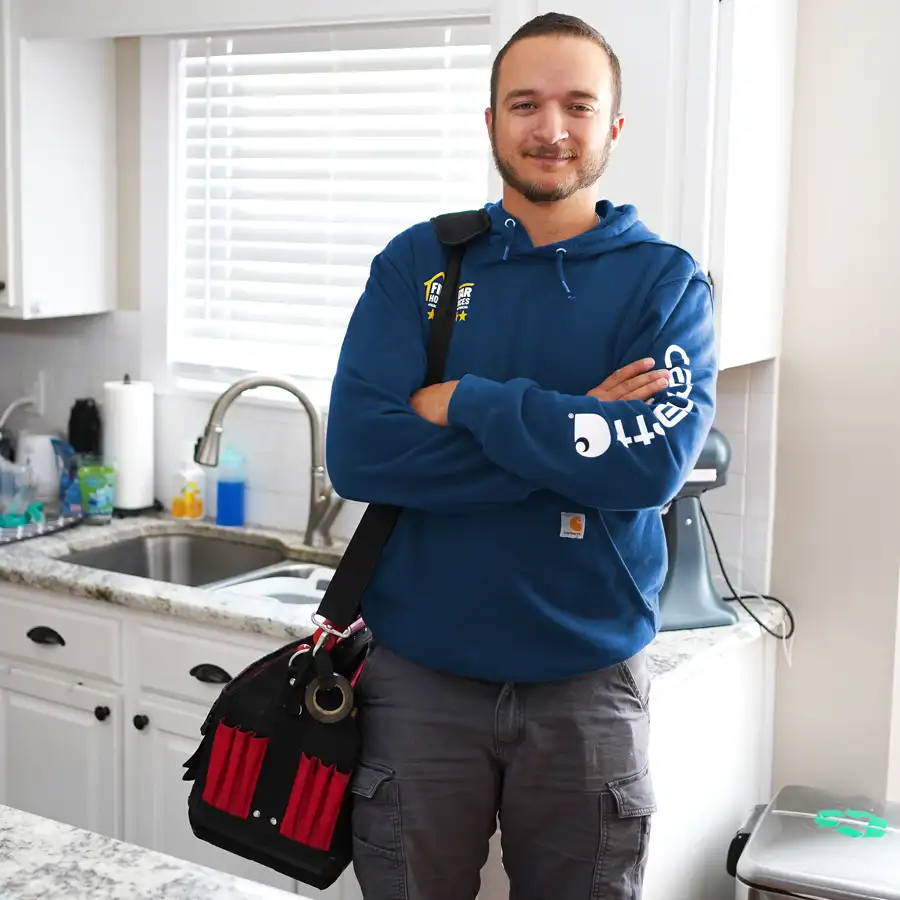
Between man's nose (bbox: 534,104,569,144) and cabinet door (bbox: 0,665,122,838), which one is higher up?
man's nose (bbox: 534,104,569,144)

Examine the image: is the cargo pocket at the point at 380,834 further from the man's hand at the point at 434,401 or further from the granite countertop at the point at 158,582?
the granite countertop at the point at 158,582

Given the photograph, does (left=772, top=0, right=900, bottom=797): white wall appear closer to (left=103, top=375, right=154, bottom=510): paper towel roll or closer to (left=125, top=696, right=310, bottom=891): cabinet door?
(left=125, top=696, right=310, bottom=891): cabinet door

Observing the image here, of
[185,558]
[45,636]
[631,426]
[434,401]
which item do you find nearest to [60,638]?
[45,636]

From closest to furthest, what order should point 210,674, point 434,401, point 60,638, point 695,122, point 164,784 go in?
point 434,401 < point 695,122 < point 210,674 < point 164,784 < point 60,638

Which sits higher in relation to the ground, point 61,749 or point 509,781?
point 509,781

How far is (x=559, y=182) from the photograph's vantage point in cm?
171

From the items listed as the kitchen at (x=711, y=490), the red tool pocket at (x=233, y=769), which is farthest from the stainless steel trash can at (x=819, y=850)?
the red tool pocket at (x=233, y=769)

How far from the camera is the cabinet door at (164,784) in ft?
8.77

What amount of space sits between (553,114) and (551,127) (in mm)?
19

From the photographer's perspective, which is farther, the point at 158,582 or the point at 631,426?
the point at 158,582

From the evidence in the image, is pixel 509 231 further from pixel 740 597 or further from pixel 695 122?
pixel 740 597

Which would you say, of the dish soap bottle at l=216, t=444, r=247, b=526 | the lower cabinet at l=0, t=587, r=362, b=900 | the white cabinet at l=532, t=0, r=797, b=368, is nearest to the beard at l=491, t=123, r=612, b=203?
the white cabinet at l=532, t=0, r=797, b=368

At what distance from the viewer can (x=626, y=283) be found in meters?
1.72

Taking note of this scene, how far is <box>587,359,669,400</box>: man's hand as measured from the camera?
1644 mm
